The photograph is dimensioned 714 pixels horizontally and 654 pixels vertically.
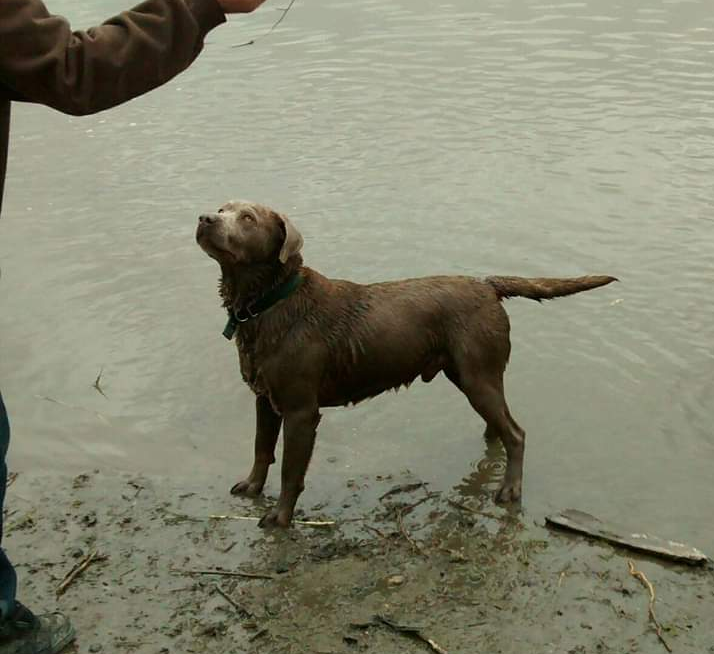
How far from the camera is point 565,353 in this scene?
673cm

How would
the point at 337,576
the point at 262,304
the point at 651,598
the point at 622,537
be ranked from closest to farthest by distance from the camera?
the point at 651,598, the point at 337,576, the point at 622,537, the point at 262,304

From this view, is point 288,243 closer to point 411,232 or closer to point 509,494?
point 509,494

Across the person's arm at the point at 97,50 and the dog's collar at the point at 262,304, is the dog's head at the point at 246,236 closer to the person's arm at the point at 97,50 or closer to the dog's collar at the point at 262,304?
the dog's collar at the point at 262,304

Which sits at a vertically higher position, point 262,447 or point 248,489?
point 262,447

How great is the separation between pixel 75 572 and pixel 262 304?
4.67ft

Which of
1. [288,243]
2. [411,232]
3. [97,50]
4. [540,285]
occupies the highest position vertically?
[97,50]

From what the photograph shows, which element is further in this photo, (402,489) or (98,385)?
(98,385)

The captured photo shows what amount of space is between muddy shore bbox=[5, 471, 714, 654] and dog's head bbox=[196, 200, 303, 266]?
129 cm

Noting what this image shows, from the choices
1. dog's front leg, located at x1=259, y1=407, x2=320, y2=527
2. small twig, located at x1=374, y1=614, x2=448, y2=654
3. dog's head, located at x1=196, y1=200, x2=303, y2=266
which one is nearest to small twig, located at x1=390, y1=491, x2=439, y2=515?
dog's front leg, located at x1=259, y1=407, x2=320, y2=527

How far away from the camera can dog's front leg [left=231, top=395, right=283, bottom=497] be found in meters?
5.30

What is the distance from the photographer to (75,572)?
4.70 metres

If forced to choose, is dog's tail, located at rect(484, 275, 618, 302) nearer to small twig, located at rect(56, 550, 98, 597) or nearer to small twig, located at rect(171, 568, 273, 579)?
small twig, located at rect(171, 568, 273, 579)

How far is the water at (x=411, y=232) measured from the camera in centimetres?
588

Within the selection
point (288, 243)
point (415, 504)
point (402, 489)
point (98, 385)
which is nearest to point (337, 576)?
point (415, 504)
